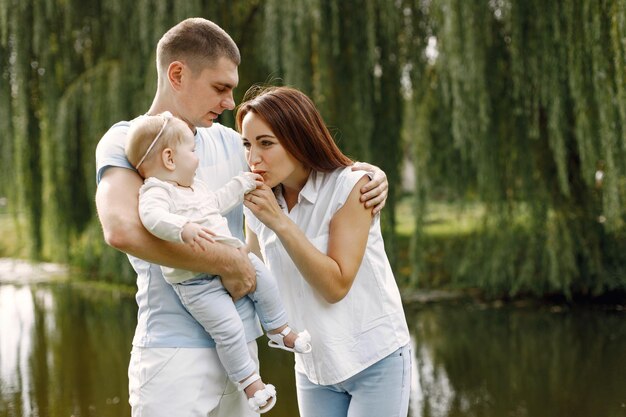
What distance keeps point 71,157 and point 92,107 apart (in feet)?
1.80

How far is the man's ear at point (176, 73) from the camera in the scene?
2.18 metres

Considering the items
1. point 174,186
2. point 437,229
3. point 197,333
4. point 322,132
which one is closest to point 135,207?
point 174,186

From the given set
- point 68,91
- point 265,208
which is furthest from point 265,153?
point 68,91

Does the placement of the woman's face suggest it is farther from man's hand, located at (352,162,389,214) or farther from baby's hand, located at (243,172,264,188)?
man's hand, located at (352,162,389,214)

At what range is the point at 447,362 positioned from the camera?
555 centimetres

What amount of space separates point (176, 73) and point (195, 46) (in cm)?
9

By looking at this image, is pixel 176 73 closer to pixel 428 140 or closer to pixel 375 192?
pixel 375 192

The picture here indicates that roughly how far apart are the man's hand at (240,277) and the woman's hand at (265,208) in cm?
12

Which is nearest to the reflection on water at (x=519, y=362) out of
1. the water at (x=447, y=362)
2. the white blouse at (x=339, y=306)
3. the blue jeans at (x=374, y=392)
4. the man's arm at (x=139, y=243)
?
the water at (x=447, y=362)

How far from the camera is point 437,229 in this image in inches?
380

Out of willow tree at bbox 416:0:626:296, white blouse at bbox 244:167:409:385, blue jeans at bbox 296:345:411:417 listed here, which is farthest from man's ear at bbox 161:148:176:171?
willow tree at bbox 416:0:626:296

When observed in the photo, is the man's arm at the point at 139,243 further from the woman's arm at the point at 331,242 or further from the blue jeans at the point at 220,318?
the woman's arm at the point at 331,242

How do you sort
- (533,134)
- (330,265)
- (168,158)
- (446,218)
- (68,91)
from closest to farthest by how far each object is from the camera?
(168,158) → (330,265) → (533,134) → (68,91) → (446,218)

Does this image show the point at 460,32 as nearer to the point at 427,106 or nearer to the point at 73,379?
the point at 427,106
